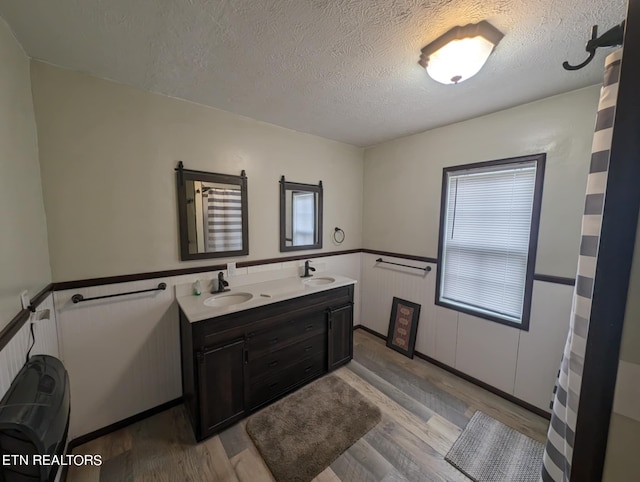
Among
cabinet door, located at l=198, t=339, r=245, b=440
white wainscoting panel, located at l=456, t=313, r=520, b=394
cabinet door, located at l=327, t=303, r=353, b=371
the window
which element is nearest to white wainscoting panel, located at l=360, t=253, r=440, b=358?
the window

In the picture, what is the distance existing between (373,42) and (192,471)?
8.79 ft

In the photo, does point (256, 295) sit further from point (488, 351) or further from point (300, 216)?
point (488, 351)

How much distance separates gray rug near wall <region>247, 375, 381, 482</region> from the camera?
155cm

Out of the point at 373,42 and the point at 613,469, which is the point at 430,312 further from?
the point at 373,42

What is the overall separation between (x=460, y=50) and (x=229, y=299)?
7.42 feet

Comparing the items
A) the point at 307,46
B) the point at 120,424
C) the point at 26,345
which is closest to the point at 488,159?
the point at 307,46

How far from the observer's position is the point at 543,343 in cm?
193

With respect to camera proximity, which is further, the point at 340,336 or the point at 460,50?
the point at 340,336

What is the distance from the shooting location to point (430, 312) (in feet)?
8.68

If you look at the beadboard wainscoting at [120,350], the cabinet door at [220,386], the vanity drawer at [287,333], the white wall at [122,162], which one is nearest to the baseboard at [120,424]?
the beadboard wainscoting at [120,350]

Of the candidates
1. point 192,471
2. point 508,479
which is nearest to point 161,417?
point 192,471

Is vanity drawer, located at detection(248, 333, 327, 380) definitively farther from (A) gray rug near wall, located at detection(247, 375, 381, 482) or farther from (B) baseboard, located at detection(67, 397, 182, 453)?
(B) baseboard, located at detection(67, 397, 182, 453)

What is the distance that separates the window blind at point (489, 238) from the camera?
205 centimetres

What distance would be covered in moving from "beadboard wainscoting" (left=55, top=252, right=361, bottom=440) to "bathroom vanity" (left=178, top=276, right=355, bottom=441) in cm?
13
